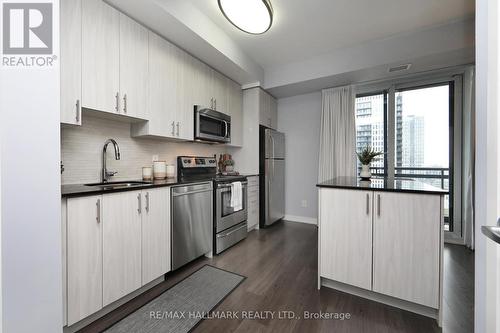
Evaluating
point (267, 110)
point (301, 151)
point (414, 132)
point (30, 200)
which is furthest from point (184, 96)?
point (414, 132)

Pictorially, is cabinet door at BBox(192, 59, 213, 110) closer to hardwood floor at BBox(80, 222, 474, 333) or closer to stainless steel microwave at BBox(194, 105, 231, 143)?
stainless steel microwave at BBox(194, 105, 231, 143)

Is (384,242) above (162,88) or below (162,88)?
below

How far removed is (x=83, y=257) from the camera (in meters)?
1.34

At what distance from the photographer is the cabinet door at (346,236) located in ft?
5.43

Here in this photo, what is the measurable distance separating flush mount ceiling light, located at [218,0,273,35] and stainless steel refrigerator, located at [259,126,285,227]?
175 centimetres

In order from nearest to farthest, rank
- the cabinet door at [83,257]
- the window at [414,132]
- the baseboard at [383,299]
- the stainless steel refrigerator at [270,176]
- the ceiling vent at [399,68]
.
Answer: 1. the cabinet door at [83,257]
2. the baseboard at [383,299]
3. the ceiling vent at [399,68]
4. the window at [414,132]
5. the stainless steel refrigerator at [270,176]

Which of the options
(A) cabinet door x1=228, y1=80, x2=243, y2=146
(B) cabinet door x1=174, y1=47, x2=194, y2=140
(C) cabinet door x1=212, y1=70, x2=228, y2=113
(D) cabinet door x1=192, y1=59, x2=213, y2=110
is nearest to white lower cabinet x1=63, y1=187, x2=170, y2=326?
(B) cabinet door x1=174, y1=47, x2=194, y2=140

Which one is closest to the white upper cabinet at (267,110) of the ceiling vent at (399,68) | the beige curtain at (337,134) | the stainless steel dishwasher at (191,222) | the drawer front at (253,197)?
the beige curtain at (337,134)

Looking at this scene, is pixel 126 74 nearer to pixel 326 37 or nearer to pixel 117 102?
pixel 117 102

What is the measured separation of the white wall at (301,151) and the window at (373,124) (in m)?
0.70

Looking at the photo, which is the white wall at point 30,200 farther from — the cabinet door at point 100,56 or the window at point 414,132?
the window at point 414,132

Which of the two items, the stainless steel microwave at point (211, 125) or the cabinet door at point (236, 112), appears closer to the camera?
the stainless steel microwave at point (211, 125)

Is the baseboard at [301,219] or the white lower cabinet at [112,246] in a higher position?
the white lower cabinet at [112,246]

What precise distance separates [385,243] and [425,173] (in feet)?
7.68
